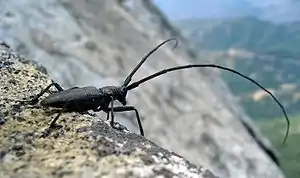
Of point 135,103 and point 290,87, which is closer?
point 135,103

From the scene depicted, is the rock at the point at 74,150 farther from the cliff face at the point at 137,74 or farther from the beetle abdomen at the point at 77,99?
the cliff face at the point at 137,74

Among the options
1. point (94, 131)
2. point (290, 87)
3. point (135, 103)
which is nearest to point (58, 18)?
point (135, 103)

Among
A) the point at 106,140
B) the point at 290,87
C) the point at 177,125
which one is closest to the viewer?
the point at 106,140

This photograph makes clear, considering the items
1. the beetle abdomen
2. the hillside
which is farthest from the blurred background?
the beetle abdomen

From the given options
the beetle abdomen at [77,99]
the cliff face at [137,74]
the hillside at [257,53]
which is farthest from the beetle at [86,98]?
the hillside at [257,53]

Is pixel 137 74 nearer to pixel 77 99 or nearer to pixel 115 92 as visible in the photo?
pixel 115 92

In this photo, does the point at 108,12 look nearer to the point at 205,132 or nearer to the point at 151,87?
the point at 151,87
